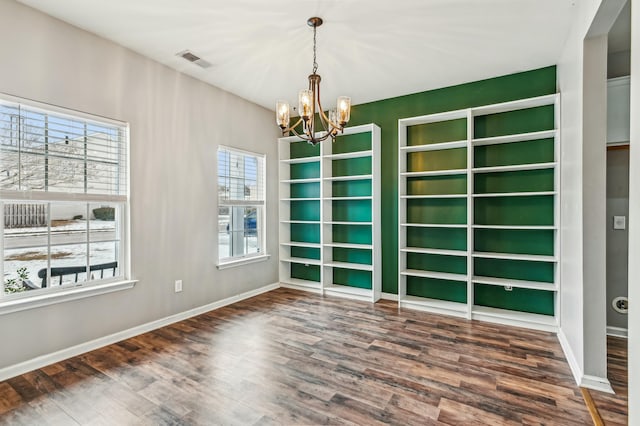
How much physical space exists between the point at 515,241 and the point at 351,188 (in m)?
2.25

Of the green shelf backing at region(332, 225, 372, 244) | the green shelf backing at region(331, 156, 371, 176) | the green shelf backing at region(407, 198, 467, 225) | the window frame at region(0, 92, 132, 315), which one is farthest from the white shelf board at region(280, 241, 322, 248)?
the window frame at region(0, 92, 132, 315)

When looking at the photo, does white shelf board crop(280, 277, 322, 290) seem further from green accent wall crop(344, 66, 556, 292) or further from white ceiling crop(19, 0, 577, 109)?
white ceiling crop(19, 0, 577, 109)

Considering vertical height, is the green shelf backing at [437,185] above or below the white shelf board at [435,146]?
below

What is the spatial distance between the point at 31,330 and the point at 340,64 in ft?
12.3

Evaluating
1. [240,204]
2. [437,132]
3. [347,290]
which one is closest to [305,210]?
[240,204]

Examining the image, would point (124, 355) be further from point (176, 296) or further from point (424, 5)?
point (424, 5)

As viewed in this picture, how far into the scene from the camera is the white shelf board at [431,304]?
377cm

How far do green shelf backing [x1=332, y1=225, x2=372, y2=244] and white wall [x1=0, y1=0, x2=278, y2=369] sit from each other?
1.37m

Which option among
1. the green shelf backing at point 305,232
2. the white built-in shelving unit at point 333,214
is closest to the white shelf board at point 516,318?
the white built-in shelving unit at point 333,214

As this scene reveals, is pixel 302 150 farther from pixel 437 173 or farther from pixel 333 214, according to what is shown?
pixel 437 173

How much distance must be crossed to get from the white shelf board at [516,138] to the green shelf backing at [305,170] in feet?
7.63

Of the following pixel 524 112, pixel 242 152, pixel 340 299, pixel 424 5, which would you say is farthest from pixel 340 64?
pixel 340 299

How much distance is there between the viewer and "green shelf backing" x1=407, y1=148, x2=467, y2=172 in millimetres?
3977

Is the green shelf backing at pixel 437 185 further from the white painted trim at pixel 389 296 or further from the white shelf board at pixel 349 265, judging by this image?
the white painted trim at pixel 389 296
